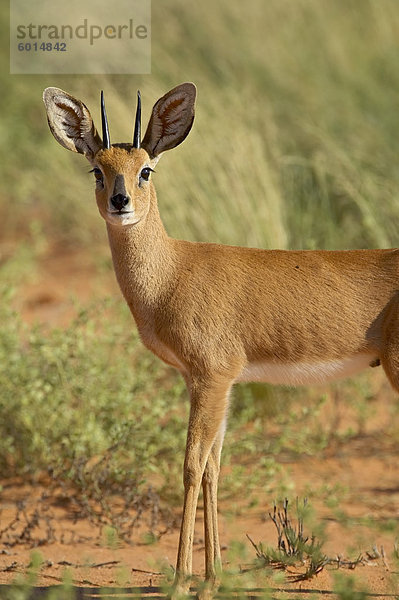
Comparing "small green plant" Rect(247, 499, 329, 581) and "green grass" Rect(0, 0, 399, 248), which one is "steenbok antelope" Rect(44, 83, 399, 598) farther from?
"green grass" Rect(0, 0, 399, 248)

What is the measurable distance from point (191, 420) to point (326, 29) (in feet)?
26.4

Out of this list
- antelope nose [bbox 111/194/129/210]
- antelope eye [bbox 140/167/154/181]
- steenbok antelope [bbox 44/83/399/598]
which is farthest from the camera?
antelope eye [bbox 140/167/154/181]

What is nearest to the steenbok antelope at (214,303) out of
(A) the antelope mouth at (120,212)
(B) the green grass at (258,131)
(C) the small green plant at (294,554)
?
(A) the antelope mouth at (120,212)

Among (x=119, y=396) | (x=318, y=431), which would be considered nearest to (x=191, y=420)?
(x=119, y=396)

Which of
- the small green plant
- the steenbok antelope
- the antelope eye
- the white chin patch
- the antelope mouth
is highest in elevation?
the antelope eye

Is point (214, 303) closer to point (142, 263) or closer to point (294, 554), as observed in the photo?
point (142, 263)

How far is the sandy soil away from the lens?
520 centimetres

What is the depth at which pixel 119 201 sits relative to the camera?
462cm

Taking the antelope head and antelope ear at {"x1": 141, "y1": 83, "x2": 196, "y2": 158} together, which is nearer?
the antelope head

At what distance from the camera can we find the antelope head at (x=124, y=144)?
473 cm

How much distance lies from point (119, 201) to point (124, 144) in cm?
50

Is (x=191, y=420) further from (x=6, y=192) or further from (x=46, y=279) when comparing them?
(x=6, y=192)

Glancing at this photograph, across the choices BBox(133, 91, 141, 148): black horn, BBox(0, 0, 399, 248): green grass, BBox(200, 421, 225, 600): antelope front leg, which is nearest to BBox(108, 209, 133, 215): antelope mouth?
BBox(133, 91, 141, 148): black horn

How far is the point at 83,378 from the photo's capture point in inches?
267
